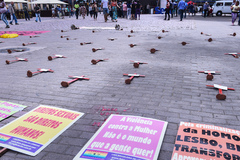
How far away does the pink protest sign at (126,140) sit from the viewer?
6.94 feet

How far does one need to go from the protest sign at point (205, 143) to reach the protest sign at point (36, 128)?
1.48 meters

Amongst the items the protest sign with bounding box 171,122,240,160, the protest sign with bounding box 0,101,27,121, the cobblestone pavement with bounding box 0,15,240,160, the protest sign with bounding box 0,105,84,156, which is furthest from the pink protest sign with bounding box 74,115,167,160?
the protest sign with bounding box 0,101,27,121

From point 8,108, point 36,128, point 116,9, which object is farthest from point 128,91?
point 116,9

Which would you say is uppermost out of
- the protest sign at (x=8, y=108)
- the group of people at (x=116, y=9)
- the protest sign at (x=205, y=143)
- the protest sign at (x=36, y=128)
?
the group of people at (x=116, y=9)

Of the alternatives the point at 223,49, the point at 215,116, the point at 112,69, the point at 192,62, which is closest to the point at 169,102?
the point at 215,116

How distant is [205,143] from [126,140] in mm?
909

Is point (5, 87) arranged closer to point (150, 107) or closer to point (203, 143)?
point (150, 107)

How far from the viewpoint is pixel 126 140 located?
233cm

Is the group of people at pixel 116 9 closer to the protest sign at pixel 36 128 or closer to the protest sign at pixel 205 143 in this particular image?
the protest sign at pixel 36 128

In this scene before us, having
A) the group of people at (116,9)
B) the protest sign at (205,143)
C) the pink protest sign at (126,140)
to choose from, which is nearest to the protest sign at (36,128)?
the pink protest sign at (126,140)

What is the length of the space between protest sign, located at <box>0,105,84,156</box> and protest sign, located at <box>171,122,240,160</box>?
1.48 m

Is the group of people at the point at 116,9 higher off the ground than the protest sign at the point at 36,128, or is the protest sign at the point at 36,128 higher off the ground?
the group of people at the point at 116,9

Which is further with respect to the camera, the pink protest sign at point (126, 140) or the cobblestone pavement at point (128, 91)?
the cobblestone pavement at point (128, 91)

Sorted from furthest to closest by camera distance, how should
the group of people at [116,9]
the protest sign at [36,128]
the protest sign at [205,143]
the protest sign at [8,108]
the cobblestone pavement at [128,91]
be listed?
the group of people at [116,9]
the protest sign at [8,108]
the cobblestone pavement at [128,91]
the protest sign at [36,128]
the protest sign at [205,143]
